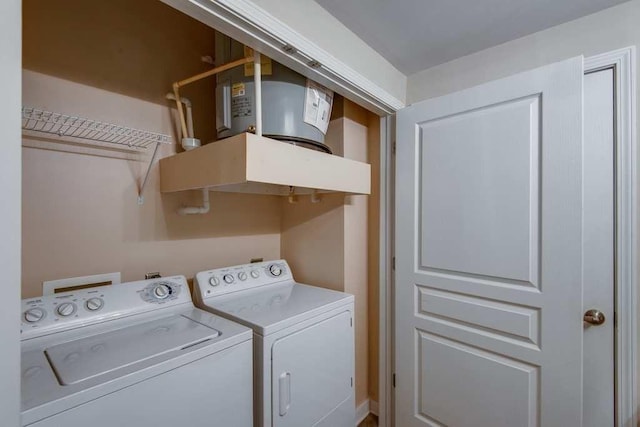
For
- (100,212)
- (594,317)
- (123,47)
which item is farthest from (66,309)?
(594,317)

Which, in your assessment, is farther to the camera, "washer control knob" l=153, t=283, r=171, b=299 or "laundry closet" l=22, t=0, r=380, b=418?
"washer control knob" l=153, t=283, r=171, b=299

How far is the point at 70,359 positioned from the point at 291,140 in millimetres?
1179

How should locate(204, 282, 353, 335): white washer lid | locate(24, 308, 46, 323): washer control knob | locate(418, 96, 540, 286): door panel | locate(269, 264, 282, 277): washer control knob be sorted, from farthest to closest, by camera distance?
locate(269, 264, 282, 277): washer control knob
locate(418, 96, 540, 286): door panel
locate(204, 282, 353, 335): white washer lid
locate(24, 308, 46, 323): washer control knob

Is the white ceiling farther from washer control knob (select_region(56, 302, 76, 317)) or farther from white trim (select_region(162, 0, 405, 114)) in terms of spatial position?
washer control knob (select_region(56, 302, 76, 317))

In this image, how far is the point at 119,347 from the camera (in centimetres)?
107

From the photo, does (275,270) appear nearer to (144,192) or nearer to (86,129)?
(144,192)

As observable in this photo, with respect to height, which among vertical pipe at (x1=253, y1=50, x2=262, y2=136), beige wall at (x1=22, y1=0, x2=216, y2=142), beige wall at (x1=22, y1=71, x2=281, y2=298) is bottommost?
beige wall at (x1=22, y1=71, x2=281, y2=298)

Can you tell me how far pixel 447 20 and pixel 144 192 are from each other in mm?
1830

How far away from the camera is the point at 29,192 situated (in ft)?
4.09

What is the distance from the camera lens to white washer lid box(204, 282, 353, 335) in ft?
4.33

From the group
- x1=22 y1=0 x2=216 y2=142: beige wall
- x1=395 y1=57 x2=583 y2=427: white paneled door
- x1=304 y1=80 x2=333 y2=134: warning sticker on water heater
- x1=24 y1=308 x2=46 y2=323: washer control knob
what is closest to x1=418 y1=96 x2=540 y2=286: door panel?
x1=395 y1=57 x2=583 y2=427: white paneled door

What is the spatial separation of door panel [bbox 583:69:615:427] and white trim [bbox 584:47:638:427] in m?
0.03

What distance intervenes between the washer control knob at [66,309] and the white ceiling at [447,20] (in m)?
1.70

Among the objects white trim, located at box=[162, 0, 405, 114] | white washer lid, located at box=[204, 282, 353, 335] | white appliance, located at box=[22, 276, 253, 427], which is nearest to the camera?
white appliance, located at box=[22, 276, 253, 427]
